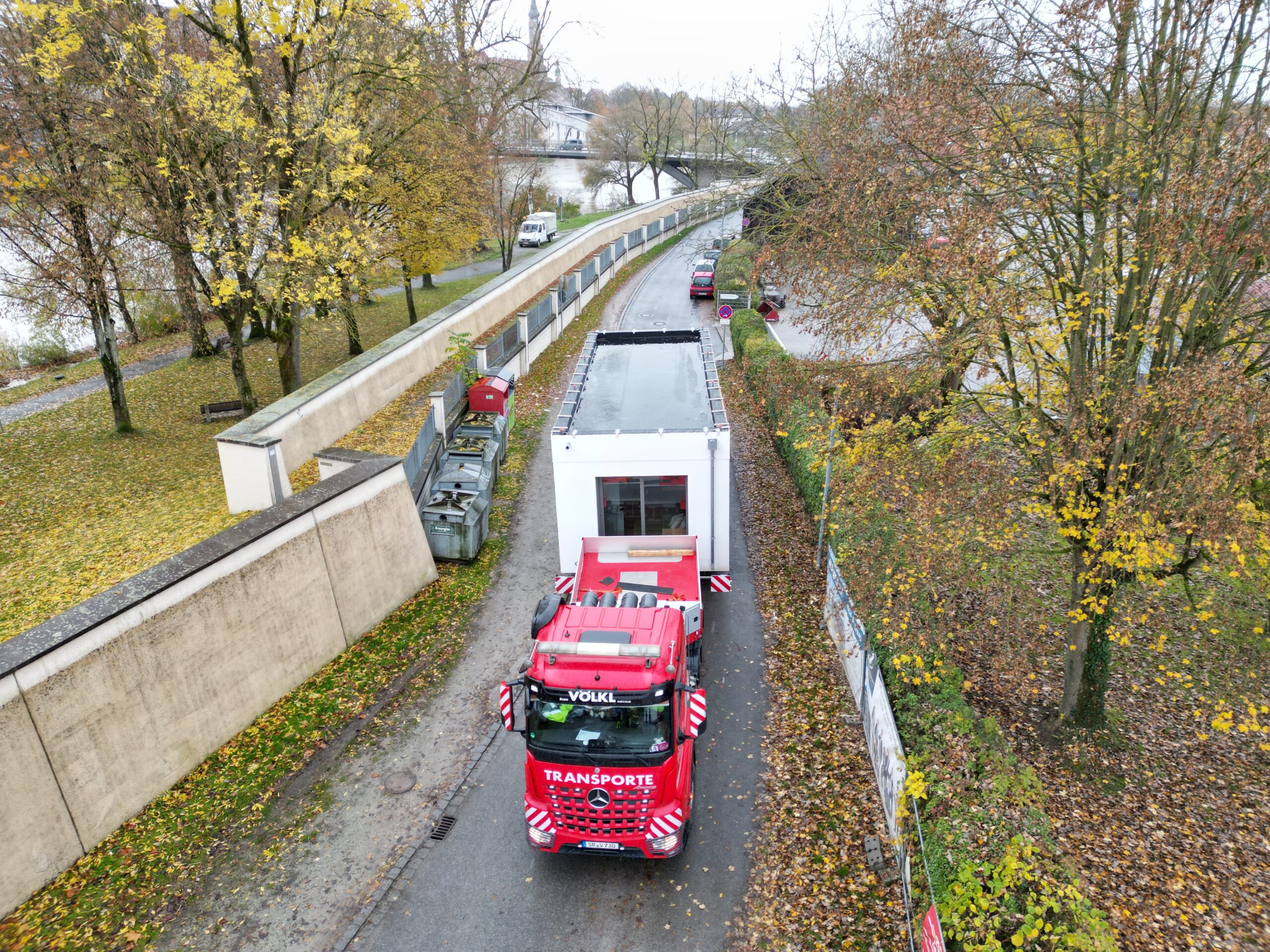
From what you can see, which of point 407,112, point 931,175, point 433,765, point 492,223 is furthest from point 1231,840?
point 492,223

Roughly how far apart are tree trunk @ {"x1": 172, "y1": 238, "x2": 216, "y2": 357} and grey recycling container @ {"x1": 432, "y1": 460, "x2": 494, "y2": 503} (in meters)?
6.75

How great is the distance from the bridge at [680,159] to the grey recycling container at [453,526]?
17251 mm

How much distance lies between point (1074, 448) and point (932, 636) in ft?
8.94

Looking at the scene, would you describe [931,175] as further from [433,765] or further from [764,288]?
[764,288]

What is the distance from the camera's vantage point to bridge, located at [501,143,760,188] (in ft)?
125

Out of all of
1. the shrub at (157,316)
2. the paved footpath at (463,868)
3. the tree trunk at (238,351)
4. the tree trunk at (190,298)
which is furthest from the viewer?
the shrub at (157,316)

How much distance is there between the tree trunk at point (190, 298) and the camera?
59.4 feet

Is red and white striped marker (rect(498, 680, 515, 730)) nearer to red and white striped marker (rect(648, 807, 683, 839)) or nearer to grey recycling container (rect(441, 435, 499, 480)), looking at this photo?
red and white striped marker (rect(648, 807, 683, 839))

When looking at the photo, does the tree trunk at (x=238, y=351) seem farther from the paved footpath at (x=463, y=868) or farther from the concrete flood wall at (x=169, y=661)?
the paved footpath at (x=463, y=868)

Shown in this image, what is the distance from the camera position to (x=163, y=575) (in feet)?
32.3

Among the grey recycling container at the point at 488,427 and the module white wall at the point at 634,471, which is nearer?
the module white wall at the point at 634,471

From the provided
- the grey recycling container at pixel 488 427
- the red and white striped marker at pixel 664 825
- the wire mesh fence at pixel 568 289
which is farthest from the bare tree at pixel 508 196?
the red and white striped marker at pixel 664 825

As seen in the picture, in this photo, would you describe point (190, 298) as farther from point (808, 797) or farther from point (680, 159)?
point (680, 159)

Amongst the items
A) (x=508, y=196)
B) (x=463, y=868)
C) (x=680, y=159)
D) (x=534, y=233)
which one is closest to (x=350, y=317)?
(x=463, y=868)
